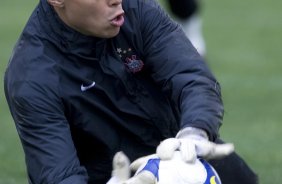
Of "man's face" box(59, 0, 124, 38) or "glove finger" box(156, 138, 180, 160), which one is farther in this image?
"man's face" box(59, 0, 124, 38)

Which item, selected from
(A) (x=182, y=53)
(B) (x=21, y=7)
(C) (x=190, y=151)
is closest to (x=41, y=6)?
(A) (x=182, y=53)

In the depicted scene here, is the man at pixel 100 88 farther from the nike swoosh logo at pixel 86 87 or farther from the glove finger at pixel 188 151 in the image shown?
the glove finger at pixel 188 151

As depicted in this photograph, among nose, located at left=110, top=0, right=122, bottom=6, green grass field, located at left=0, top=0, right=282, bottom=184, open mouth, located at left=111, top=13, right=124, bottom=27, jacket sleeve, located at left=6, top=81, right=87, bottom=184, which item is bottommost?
green grass field, located at left=0, top=0, right=282, bottom=184

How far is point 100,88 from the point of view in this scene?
5516mm

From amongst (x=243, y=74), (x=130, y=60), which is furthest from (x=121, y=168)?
(x=243, y=74)

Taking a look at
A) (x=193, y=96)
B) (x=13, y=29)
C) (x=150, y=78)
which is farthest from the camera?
(x=13, y=29)

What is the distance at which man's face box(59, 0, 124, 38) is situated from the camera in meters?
5.32

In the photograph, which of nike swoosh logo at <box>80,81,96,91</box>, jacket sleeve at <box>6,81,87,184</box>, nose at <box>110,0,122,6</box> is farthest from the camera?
nike swoosh logo at <box>80,81,96,91</box>

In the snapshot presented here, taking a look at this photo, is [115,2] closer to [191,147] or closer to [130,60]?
[130,60]

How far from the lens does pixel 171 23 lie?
5.68 m

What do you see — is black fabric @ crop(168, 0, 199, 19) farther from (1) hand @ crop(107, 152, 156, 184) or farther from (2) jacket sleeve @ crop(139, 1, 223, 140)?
(1) hand @ crop(107, 152, 156, 184)

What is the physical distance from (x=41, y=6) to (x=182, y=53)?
71 centimetres

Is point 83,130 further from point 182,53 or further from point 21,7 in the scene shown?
point 21,7

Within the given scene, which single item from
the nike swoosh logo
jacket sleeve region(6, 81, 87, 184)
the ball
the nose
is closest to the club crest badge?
the nike swoosh logo
